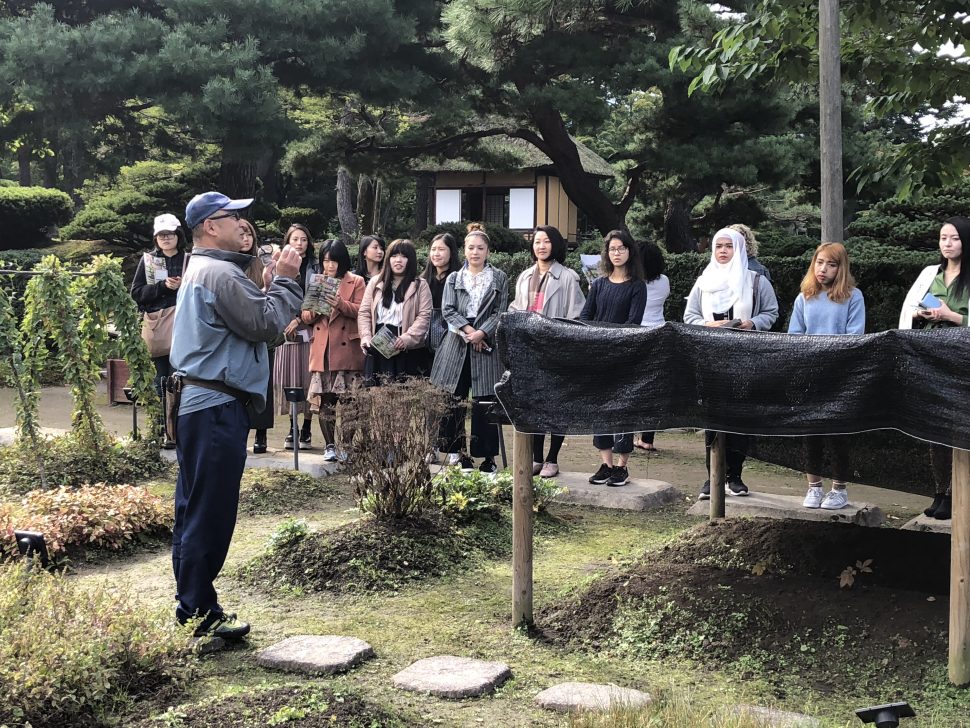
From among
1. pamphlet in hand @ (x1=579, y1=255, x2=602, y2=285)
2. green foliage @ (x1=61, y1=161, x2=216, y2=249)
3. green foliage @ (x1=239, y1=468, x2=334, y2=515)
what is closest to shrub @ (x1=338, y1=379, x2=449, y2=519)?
green foliage @ (x1=239, y1=468, x2=334, y2=515)

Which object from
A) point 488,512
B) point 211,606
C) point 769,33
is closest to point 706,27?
point 769,33

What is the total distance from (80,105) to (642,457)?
1189 cm

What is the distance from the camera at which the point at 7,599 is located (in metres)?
4.16

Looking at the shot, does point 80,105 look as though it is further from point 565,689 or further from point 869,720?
point 869,720

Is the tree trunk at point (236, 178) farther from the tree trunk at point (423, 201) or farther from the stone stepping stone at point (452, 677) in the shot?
the stone stepping stone at point (452, 677)

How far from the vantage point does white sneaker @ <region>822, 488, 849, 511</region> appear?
6.90 meters

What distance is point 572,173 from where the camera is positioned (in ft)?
59.6

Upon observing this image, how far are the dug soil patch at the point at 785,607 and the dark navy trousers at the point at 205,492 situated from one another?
1.53m

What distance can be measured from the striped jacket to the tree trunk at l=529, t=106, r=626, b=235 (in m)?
9.03

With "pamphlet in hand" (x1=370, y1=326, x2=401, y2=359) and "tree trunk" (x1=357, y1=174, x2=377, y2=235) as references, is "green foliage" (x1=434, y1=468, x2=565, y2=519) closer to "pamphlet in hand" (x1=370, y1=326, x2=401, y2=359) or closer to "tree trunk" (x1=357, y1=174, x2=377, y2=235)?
"pamphlet in hand" (x1=370, y1=326, x2=401, y2=359)

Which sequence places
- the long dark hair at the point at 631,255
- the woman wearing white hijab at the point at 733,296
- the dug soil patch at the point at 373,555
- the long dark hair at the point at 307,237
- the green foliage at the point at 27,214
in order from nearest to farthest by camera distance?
1. the dug soil patch at the point at 373,555
2. the woman wearing white hijab at the point at 733,296
3. the long dark hair at the point at 631,255
4. the long dark hair at the point at 307,237
5. the green foliage at the point at 27,214

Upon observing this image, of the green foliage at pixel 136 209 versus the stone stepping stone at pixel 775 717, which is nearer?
the stone stepping stone at pixel 775 717

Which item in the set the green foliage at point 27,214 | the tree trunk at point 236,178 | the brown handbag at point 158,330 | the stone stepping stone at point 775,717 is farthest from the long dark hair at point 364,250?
the green foliage at point 27,214

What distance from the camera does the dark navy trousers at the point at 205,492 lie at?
4512 mm
